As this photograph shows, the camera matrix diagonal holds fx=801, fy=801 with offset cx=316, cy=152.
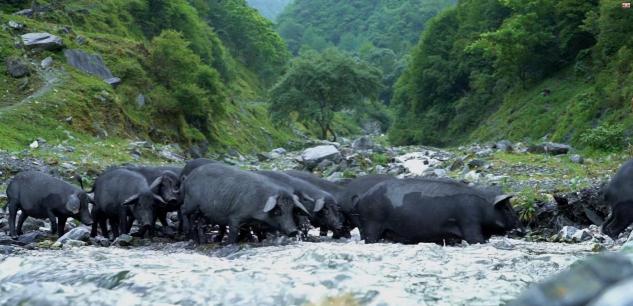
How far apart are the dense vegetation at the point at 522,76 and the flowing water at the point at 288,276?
2090cm

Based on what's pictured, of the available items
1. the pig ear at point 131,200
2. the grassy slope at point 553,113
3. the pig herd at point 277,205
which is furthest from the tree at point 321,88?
the pig ear at point 131,200

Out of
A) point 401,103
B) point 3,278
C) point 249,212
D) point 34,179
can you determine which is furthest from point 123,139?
point 401,103

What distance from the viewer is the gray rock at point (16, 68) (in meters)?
38.3

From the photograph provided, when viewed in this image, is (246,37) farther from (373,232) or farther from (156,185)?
(373,232)

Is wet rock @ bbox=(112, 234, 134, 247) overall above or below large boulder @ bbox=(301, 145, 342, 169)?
above

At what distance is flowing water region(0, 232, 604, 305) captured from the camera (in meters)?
7.86

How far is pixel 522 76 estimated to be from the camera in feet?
173

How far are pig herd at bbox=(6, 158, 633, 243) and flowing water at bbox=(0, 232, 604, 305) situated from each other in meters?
1.39

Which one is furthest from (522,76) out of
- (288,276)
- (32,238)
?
(288,276)

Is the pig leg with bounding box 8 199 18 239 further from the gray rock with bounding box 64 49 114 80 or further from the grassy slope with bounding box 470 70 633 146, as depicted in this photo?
the gray rock with bounding box 64 49 114 80

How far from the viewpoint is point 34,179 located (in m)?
16.0

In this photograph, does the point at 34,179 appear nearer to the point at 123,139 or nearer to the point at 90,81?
the point at 123,139

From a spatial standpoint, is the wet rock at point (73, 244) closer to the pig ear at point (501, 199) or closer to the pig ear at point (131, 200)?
the pig ear at point (131, 200)

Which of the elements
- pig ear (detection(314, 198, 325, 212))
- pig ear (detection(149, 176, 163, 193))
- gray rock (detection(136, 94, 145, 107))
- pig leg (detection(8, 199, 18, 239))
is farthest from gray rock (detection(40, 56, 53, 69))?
pig ear (detection(314, 198, 325, 212))
